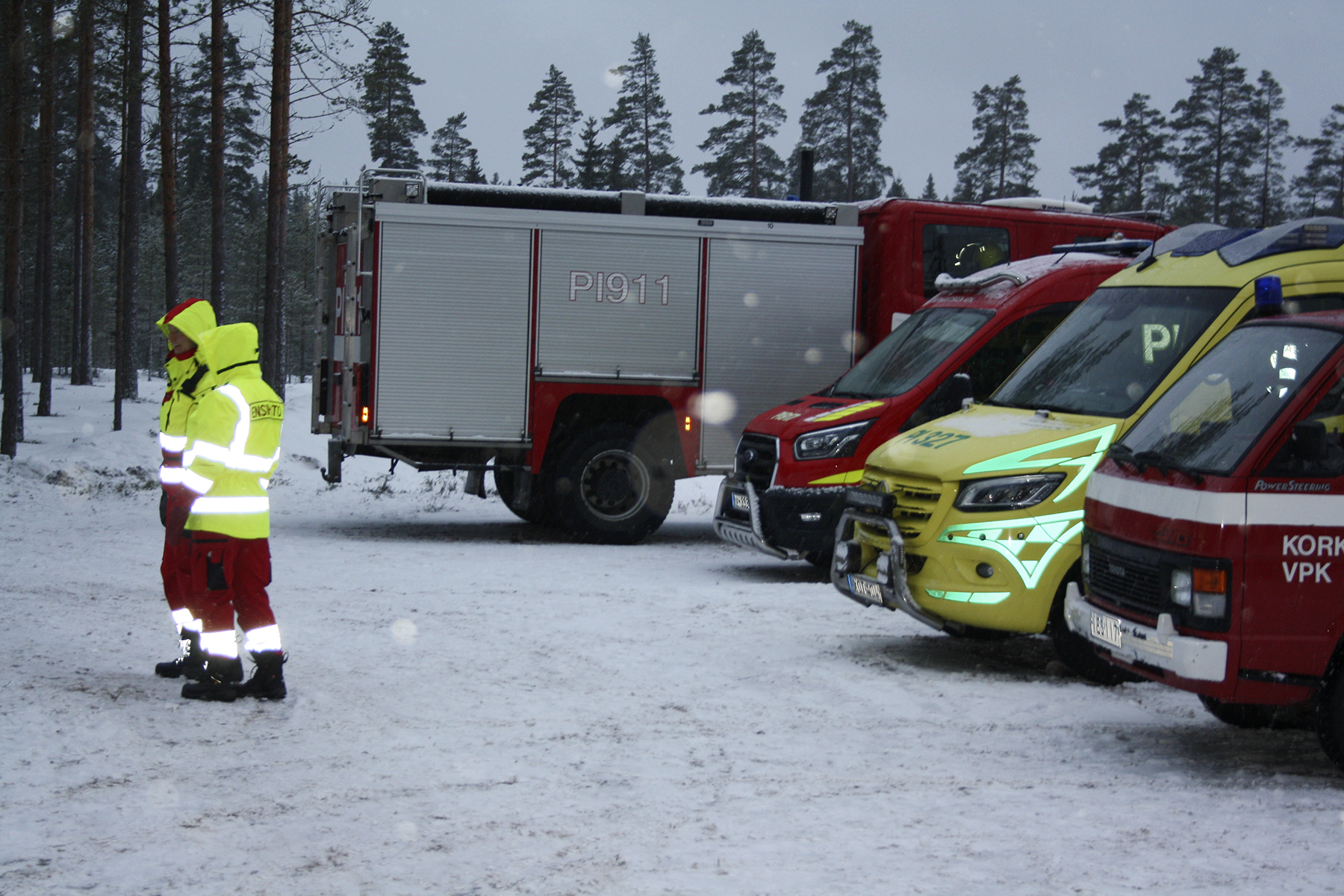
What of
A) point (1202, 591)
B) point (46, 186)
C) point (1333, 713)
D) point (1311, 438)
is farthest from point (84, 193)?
point (1333, 713)

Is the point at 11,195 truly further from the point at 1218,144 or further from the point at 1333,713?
the point at 1218,144

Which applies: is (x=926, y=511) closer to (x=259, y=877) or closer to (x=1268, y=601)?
(x=1268, y=601)

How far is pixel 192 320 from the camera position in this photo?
6914mm

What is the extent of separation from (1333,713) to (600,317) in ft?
28.8

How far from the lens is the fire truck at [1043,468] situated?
294 inches

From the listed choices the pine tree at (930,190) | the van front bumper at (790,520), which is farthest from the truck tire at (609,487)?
the pine tree at (930,190)

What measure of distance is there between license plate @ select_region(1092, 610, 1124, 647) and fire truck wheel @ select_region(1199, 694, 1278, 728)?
2.35 ft

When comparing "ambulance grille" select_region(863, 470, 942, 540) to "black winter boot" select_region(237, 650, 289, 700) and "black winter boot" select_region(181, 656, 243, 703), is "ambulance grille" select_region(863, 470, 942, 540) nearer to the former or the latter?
"black winter boot" select_region(237, 650, 289, 700)

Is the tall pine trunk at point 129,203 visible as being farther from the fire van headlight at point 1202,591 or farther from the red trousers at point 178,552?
the fire van headlight at point 1202,591

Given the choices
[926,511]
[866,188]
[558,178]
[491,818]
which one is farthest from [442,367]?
[558,178]

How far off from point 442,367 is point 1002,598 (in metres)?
7.09

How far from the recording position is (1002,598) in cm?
746

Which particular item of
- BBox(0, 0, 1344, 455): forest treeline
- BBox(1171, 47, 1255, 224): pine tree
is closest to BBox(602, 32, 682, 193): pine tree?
BBox(0, 0, 1344, 455): forest treeline

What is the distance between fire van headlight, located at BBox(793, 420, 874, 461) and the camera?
35.1ft
